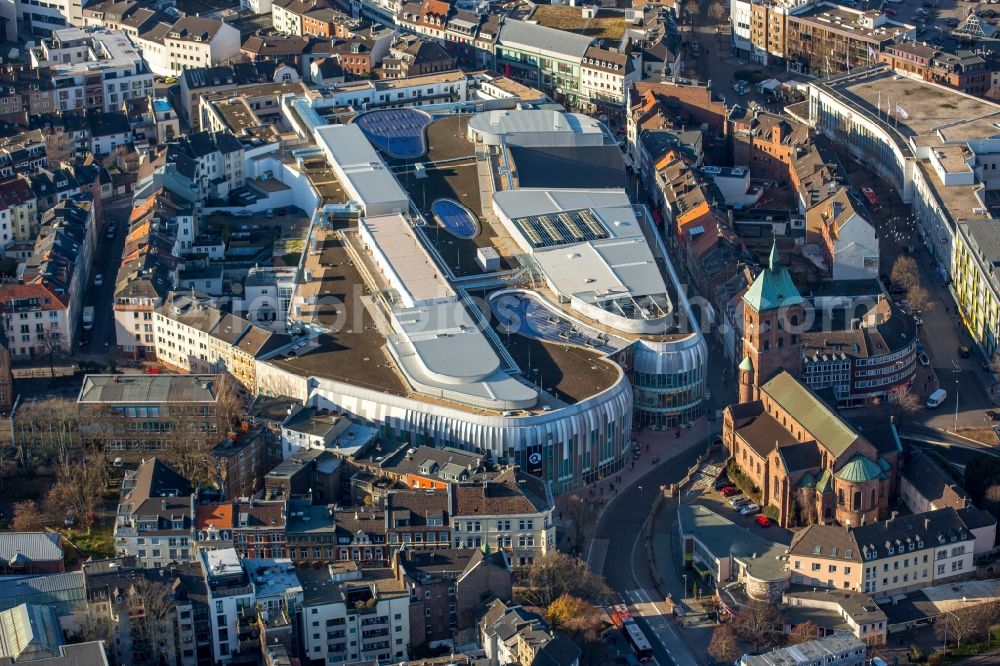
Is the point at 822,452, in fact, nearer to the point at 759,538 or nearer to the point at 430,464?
the point at 759,538

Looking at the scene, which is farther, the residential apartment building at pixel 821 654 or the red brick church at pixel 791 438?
the red brick church at pixel 791 438

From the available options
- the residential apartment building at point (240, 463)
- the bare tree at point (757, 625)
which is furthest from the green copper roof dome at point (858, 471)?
the residential apartment building at point (240, 463)

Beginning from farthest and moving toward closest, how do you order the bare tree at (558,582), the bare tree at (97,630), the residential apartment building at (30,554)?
the residential apartment building at (30,554) → the bare tree at (558,582) → the bare tree at (97,630)

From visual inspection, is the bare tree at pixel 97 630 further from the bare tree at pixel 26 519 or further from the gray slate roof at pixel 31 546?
the bare tree at pixel 26 519

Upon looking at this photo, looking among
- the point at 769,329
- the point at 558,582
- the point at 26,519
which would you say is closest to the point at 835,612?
the point at 558,582

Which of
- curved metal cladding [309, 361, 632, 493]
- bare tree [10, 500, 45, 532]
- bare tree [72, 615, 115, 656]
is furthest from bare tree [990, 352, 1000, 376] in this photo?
bare tree [72, 615, 115, 656]

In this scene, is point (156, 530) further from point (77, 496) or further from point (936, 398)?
point (936, 398)
